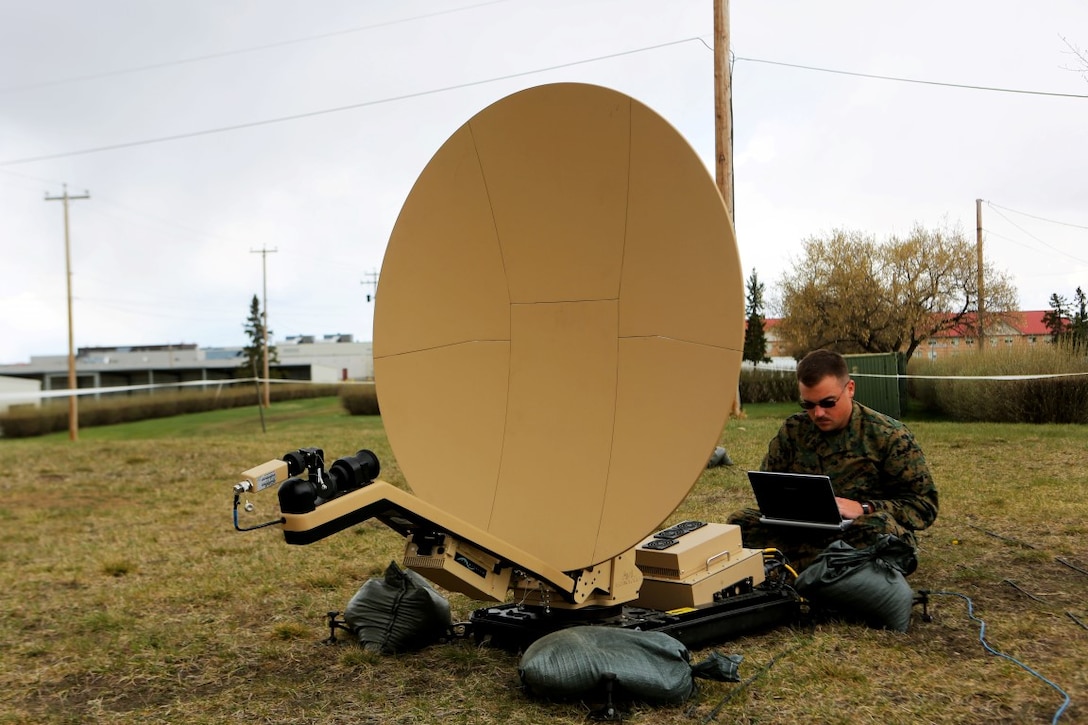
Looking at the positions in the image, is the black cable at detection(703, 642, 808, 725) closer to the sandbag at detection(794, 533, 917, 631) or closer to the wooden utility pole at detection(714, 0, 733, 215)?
the sandbag at detection(794, 533, 917, 631)

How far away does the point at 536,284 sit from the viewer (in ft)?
12.7

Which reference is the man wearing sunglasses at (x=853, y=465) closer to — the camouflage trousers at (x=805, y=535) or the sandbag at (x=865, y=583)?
the camouflage trousers at (x=805, y=535)

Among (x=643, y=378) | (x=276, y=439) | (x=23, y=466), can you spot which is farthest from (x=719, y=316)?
(x=276, y=439)

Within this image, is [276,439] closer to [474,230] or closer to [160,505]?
[160,505]

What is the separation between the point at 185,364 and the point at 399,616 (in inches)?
2414

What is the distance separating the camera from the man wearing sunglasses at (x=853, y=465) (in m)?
4.37

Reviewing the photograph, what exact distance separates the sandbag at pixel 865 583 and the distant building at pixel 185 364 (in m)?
48.2

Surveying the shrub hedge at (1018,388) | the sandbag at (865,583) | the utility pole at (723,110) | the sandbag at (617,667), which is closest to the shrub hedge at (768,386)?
the shrub hedge at (1018,388)

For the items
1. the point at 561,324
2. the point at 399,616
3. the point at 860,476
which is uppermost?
the point at 561,324

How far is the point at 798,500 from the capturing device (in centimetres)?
440

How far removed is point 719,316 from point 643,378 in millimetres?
444

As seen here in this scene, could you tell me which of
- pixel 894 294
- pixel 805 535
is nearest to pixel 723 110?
pixel 805 535

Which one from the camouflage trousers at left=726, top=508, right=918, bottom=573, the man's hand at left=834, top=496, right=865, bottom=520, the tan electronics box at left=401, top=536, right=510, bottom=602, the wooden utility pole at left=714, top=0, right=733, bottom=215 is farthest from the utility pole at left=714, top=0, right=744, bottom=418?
the tan electronics box at left=401, top=536, right=510, bottom=602

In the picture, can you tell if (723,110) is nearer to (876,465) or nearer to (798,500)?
(876,465)
